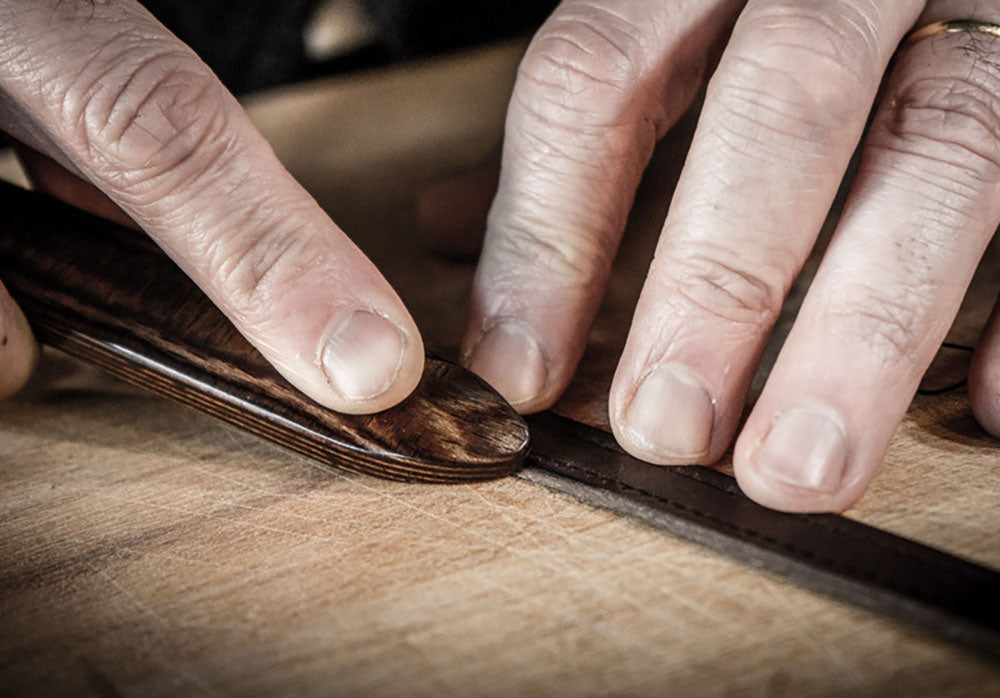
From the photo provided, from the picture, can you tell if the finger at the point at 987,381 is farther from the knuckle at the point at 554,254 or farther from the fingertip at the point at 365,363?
the fingertip at the point at 365,363

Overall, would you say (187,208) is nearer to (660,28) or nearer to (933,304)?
(660,28)

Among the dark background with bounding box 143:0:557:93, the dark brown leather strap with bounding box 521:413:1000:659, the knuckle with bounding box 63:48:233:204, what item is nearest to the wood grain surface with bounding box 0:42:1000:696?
the dark brown leather strap with bounding box 521:413:1000:659

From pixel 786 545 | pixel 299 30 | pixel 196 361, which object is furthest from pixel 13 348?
pixel 299 30

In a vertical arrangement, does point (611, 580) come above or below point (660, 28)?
below

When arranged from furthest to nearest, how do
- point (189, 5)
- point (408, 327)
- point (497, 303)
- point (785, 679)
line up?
point (189, 5), point (497, 303), point (408, 327), point (785, 679)

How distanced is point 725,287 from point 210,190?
1.59 ft

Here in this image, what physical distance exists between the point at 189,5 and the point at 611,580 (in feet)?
4.14

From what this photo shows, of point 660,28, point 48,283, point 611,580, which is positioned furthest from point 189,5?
point 611,580

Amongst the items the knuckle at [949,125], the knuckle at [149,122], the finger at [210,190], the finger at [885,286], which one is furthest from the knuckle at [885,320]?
the knuckle at [149,122]

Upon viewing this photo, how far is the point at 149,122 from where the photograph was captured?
757 millimetres

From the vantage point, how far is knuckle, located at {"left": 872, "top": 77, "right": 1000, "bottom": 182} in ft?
2.61

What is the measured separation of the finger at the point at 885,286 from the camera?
0.70m

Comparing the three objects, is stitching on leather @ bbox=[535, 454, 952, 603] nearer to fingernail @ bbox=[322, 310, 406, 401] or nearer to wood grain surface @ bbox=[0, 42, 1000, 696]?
wood grain surface @ bbox=[0, 42, 1000, 696]

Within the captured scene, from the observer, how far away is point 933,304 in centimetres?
77
